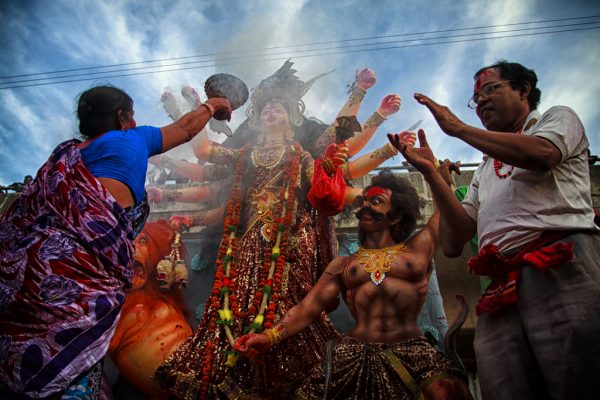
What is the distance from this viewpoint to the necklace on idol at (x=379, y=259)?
305 cm

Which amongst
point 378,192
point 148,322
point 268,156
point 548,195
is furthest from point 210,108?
point 148,322

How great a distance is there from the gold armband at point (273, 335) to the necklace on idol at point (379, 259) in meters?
0.78

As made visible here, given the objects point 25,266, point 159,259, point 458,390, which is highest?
point 159,259

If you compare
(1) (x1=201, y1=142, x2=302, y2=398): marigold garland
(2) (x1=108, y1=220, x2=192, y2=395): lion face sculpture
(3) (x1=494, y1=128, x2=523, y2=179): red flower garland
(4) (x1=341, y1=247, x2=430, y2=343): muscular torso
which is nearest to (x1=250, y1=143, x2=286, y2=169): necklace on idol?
(1) (x1=201, y1=142, x2=302, y2=398): marigold garland

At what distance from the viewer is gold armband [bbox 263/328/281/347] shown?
2.71m

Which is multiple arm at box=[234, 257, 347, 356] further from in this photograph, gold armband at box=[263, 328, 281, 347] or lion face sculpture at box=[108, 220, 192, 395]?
lion face sculpture at box=[108, 220, 192, 395]

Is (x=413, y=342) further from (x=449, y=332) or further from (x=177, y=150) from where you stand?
(x=177, y=150)

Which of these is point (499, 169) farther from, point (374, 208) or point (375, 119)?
point (375, 119)

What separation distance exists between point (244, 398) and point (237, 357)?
288mm

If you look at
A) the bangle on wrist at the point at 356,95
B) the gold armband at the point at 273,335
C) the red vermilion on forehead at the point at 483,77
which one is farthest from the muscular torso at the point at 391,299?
the bangle on wrist at the point at 356,95

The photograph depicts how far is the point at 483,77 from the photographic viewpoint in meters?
2.37

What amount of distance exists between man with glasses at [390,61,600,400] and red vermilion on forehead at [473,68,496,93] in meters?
0.34

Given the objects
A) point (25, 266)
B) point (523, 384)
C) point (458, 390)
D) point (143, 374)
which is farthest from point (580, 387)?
point (143, 374)

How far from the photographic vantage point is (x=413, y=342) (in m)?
2.74
